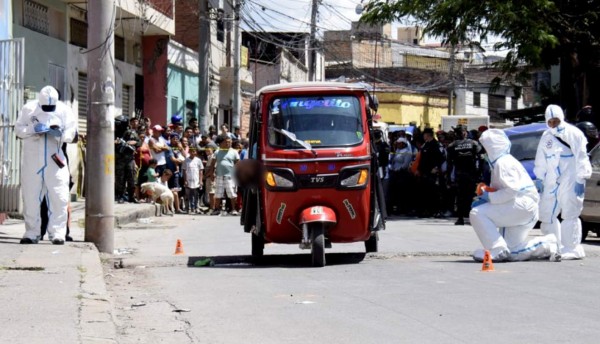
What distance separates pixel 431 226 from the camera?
71.2ft

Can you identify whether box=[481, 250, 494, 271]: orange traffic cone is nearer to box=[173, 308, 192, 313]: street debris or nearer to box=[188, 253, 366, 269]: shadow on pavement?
box=[188, 253, 366, 269]: shadow on pavement

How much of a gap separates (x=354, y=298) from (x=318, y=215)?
120 inches

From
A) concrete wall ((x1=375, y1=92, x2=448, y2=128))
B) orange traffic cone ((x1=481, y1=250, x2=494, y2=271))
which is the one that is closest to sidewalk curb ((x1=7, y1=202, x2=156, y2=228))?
orange traffic cone ((x1=481, y1=250, x2=494, y2=271))

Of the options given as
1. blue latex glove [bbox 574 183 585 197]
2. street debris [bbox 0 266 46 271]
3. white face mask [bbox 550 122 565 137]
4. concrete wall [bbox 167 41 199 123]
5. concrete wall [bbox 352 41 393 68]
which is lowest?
street debris [bbox 0 266 46 271]

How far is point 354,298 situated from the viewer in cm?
970

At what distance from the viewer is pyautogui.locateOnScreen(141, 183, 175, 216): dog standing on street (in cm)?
2481

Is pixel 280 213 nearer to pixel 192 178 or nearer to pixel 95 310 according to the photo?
pixel 95 310

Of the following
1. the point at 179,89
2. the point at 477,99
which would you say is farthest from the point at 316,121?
the point at 477,99

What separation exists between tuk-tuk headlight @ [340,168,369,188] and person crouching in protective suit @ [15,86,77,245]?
3619 millimetres

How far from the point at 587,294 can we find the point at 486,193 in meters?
3.59

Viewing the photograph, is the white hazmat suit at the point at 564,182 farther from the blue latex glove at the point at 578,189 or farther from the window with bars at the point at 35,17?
the window with bars at the point at 35,17

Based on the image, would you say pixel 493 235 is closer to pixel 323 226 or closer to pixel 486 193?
pixel 486 193

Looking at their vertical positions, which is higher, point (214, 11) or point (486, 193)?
point (214, 11)

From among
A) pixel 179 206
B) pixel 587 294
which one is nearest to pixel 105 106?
pixel 587 294
